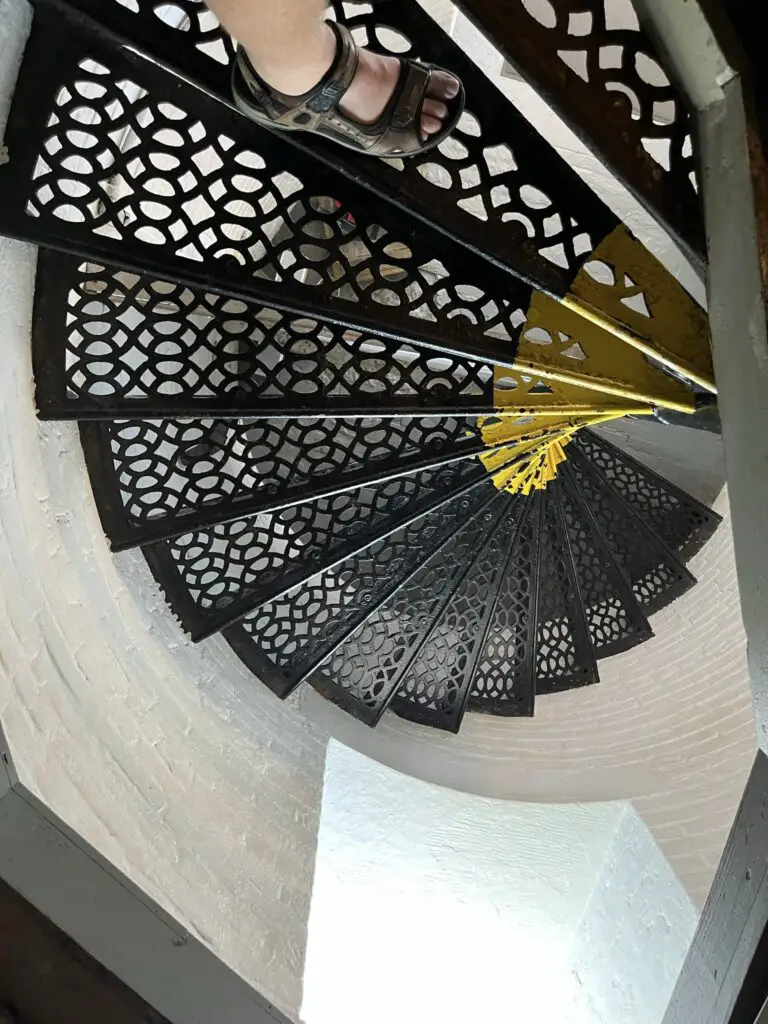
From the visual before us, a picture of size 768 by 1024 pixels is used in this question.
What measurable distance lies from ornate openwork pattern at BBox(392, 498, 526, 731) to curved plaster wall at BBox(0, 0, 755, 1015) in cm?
11

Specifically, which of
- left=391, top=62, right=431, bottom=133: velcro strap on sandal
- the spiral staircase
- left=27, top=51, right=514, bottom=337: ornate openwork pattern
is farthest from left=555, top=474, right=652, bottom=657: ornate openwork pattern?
left=391, top=62, right=431, bottom=133: velcro strap on sandal

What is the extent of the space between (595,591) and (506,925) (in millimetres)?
1273

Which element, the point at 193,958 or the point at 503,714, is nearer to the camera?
the point at 193,958

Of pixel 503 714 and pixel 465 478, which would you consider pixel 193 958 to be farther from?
pixel 503 714

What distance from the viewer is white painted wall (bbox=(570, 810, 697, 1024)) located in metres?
2.39

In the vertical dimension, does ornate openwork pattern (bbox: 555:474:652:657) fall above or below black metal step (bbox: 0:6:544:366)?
above

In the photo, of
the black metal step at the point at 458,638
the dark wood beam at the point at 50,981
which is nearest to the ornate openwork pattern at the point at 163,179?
the dark wood beam at the point at 50,981

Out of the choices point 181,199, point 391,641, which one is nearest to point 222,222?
point 181,199

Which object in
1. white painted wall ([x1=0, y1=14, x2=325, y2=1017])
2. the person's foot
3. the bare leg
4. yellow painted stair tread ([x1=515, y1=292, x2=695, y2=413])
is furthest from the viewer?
yellow painted stair tread ([x1=515, y1=292, x2=695, y2=413])

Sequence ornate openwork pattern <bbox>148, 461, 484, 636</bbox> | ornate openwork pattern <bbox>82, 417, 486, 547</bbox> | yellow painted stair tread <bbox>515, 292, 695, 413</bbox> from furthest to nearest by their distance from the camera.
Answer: ornate openwork pattern <bbox>148, 461, 484, 636</bbox>, ornate openwork pattern <bbox>82, 417, 486, 547</bbox>, yellow painted stair tread <bbox>515, 292, 695, 413</bbox>

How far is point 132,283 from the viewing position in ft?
5.81

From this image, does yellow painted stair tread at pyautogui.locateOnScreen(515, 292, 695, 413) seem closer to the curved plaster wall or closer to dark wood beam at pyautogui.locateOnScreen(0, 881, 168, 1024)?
the curved plaster wall

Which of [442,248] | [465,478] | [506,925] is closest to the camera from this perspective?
[442,248]

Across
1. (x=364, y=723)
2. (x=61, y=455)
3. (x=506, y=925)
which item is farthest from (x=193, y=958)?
(x=506, y=925)
